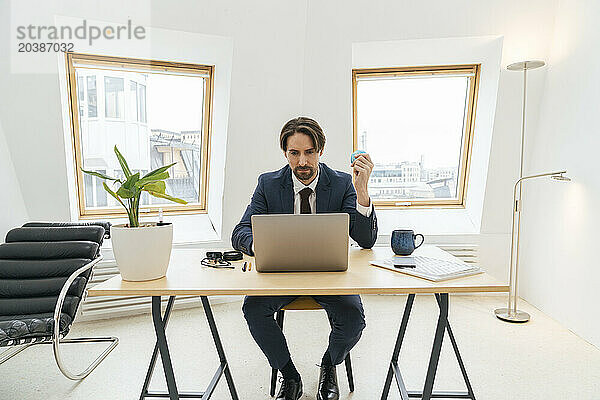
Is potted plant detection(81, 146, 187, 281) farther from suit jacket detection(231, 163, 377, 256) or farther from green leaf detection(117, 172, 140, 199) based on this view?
suit jacket detection(231, 163, 377, 256)

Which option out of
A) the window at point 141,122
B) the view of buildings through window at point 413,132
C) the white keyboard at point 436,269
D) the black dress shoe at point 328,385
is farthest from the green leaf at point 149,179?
the view of buildings through window at point 413,132

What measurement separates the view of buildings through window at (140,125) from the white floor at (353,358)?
118 centimetres

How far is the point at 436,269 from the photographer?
1724 millimetres

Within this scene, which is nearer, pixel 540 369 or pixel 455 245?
pixel 540 369

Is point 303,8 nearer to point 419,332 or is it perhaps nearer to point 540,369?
point 419,332

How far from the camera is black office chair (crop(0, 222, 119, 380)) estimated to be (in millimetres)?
2275

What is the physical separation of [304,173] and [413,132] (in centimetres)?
245

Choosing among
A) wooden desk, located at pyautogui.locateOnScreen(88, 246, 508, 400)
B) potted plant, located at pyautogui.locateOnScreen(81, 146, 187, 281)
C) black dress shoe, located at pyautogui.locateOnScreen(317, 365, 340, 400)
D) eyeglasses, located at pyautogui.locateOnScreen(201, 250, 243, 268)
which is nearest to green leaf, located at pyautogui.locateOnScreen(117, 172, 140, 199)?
potted plant, located at pyautogui.locateOnScreen(81, 146, 187, 281)

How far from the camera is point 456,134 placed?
4.50 m

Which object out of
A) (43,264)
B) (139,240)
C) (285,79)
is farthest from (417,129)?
(139,240)

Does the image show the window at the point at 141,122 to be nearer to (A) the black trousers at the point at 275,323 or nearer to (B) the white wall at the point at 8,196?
(B) the white wall at the point at 8,196

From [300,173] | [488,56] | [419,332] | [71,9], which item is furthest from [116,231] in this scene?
[488,56]

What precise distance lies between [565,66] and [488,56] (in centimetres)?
65

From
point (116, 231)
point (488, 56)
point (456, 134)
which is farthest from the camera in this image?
point (456, 134)
